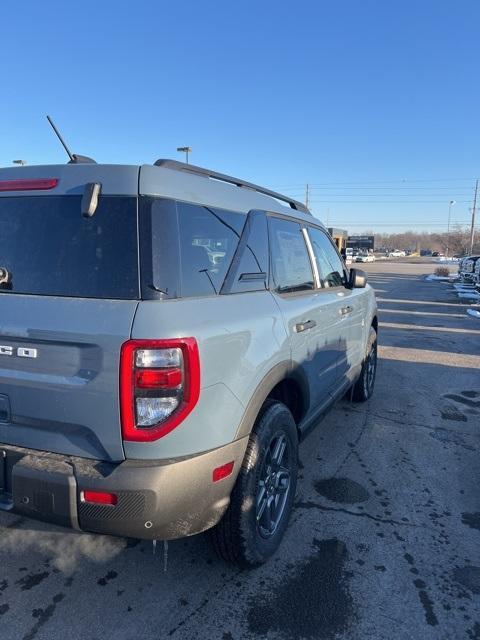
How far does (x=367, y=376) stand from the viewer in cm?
550

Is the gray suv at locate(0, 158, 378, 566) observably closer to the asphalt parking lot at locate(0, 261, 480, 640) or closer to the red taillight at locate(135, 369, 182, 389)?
the red taillight at locate(135, 369, 182, 389)

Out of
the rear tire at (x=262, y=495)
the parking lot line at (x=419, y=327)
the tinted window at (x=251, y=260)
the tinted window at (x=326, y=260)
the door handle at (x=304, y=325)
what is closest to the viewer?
the rear tire at (x=262, y=495)

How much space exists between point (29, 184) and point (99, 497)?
1.48m

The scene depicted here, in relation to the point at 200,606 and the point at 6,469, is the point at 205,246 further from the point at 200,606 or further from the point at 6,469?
the point at 200,606

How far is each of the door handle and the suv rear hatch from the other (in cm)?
123

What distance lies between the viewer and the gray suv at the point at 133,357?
1886 mm

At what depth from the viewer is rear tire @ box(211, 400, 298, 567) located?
2.36m

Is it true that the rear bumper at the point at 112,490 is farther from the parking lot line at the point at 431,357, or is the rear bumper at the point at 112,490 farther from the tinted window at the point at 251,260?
the parking lot line at the point at 431,357

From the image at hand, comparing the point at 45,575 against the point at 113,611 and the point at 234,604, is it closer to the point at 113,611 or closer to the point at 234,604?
the point at 113,611

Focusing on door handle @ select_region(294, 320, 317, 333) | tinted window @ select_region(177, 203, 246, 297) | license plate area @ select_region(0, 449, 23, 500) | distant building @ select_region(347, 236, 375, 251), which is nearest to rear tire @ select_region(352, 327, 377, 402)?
door handle @ select_region(294, 320, 317, 333)

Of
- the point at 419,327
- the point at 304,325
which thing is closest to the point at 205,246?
the point at 304,325

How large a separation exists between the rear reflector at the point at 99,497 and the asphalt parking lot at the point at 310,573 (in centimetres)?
72

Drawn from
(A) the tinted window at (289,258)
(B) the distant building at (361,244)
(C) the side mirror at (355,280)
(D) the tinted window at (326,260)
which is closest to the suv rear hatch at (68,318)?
(A) the tinted window at (289,258)

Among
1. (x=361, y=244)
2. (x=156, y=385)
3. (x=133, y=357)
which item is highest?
(x=361, y=244)
